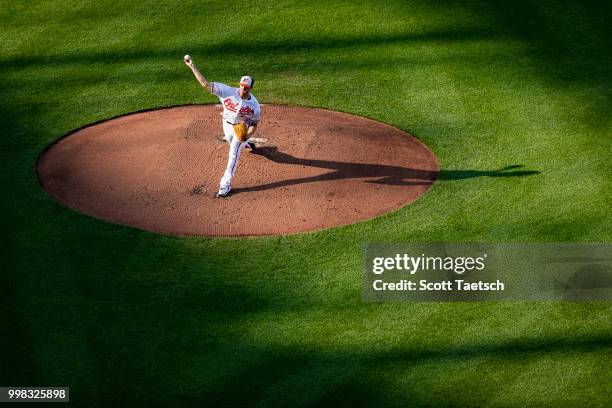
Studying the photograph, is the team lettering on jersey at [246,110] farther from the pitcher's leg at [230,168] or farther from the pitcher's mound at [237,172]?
the pitcher's mound at [237,172]

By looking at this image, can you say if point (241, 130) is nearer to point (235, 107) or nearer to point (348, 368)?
point (235, 107)

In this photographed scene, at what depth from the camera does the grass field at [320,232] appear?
29.5ft

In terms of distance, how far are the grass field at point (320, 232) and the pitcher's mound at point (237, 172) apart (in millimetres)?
296

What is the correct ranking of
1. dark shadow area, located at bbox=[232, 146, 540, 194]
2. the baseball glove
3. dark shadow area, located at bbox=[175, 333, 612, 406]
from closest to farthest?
dark shadow area, located at bbox=[175, 333, 612, 406], the baseball glove, dark shadow area, located at bbox=[232, 146, 540, 194]

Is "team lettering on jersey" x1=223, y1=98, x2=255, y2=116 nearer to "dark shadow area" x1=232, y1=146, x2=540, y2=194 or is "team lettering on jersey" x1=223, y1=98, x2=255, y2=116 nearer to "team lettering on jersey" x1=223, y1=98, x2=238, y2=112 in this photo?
"team lettering on jersey" x1=223, y1=98, x2=238, y2=112

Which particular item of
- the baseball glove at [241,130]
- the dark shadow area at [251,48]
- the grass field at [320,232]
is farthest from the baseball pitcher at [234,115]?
the dark shadow area at [251,48]

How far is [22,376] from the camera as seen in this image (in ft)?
28.7

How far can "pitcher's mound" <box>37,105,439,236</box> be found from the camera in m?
11.7

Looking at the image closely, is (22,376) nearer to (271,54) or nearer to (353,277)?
(353,277)

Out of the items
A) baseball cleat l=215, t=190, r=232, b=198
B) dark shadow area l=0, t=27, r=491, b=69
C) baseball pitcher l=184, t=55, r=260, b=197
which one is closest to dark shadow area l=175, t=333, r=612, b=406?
baseball cleat l=215, t=190, r=232, b=198

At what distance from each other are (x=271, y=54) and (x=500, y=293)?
765cm

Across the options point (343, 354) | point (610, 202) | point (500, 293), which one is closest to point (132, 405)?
point (343, 354)

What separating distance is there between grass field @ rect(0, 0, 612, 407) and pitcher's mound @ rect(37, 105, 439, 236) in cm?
30

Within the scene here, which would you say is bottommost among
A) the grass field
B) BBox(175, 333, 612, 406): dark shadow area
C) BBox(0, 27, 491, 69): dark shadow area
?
BBox(175, 333, 612, 406): dark shadow area
